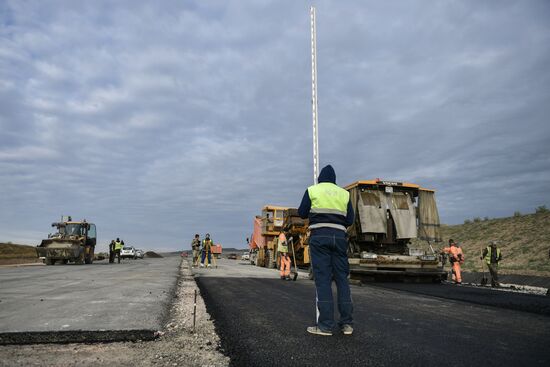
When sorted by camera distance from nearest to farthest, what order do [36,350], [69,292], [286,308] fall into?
[36,350]
[286,308]
[69,292]

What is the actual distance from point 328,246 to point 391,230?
10002 mm

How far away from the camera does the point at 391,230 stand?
47.1 ft

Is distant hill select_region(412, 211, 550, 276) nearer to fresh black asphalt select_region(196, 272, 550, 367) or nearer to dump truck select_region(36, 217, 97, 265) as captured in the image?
fresh black asphalt select_region(196, 272, 550, 367)

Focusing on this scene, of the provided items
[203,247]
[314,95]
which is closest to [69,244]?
[203,247]

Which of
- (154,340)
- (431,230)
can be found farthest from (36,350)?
(431,230)

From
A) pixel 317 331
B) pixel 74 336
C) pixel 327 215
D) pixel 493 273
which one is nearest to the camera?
pixel 74 336

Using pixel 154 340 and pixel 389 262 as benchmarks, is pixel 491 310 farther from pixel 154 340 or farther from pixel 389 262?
pixel 389 262

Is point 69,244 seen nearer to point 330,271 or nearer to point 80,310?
point 80,310

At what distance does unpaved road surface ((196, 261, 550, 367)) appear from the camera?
12.0 feet

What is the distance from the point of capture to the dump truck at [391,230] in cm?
1383

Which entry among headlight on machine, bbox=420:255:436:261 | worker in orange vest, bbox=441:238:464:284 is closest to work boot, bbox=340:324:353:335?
headlight on machine, bbox=420:255:436:261

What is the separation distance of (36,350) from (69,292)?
16.8ft

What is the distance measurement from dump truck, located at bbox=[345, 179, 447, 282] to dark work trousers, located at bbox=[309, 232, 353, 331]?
28.9 ft

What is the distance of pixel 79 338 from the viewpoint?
4336mm
